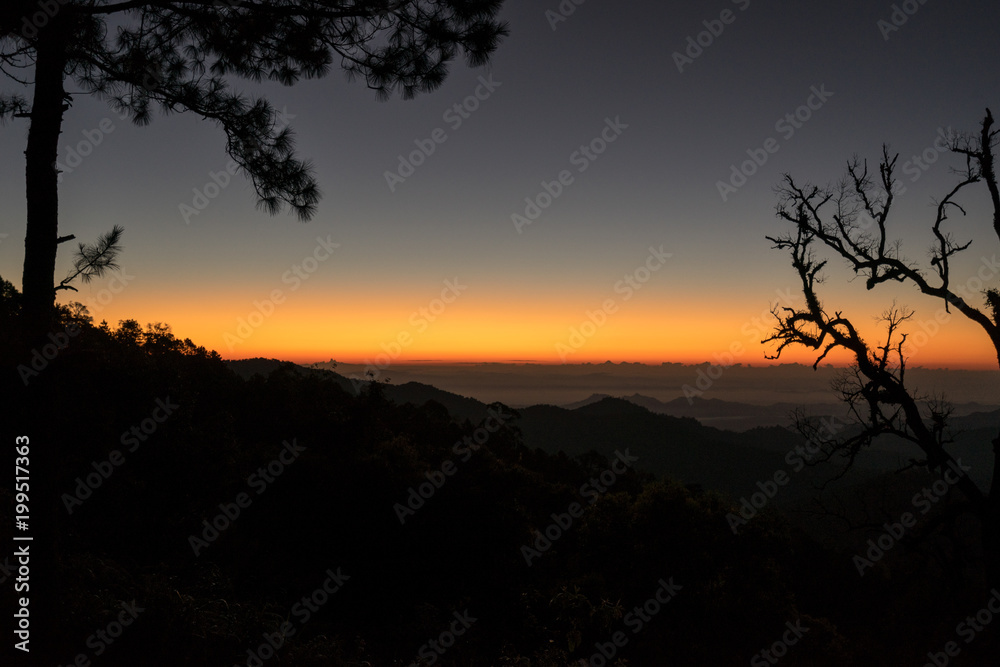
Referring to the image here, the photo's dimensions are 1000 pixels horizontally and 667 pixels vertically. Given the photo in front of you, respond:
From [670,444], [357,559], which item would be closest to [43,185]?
[357,559]

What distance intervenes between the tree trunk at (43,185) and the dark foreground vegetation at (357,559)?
0.55m

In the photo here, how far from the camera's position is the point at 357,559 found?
44.7 ft

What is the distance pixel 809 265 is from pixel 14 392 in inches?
649

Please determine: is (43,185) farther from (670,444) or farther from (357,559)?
(670,444)

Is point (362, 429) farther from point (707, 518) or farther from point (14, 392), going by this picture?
point (707, 518)

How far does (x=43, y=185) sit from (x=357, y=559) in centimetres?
1099

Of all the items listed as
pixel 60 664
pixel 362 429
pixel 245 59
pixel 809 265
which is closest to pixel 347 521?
pixel 362 429

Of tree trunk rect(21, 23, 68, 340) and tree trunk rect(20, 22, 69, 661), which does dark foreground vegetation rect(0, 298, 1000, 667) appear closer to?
tree trunk rect(20, 22, 69, 661)

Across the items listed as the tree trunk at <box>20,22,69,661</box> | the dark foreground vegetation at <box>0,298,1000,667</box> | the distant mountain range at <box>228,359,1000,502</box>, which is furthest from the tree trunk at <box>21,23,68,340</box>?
the distant mountain range at <box>228,359,1000,502</box>

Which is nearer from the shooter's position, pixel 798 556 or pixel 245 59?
pixel 245 59

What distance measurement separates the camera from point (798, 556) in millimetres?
23219

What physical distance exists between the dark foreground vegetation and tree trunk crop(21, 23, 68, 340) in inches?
21.8

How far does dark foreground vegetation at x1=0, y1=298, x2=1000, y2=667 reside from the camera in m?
6.07

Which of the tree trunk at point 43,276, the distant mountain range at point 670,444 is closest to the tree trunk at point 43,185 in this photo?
the tree trunk at point 43,276
